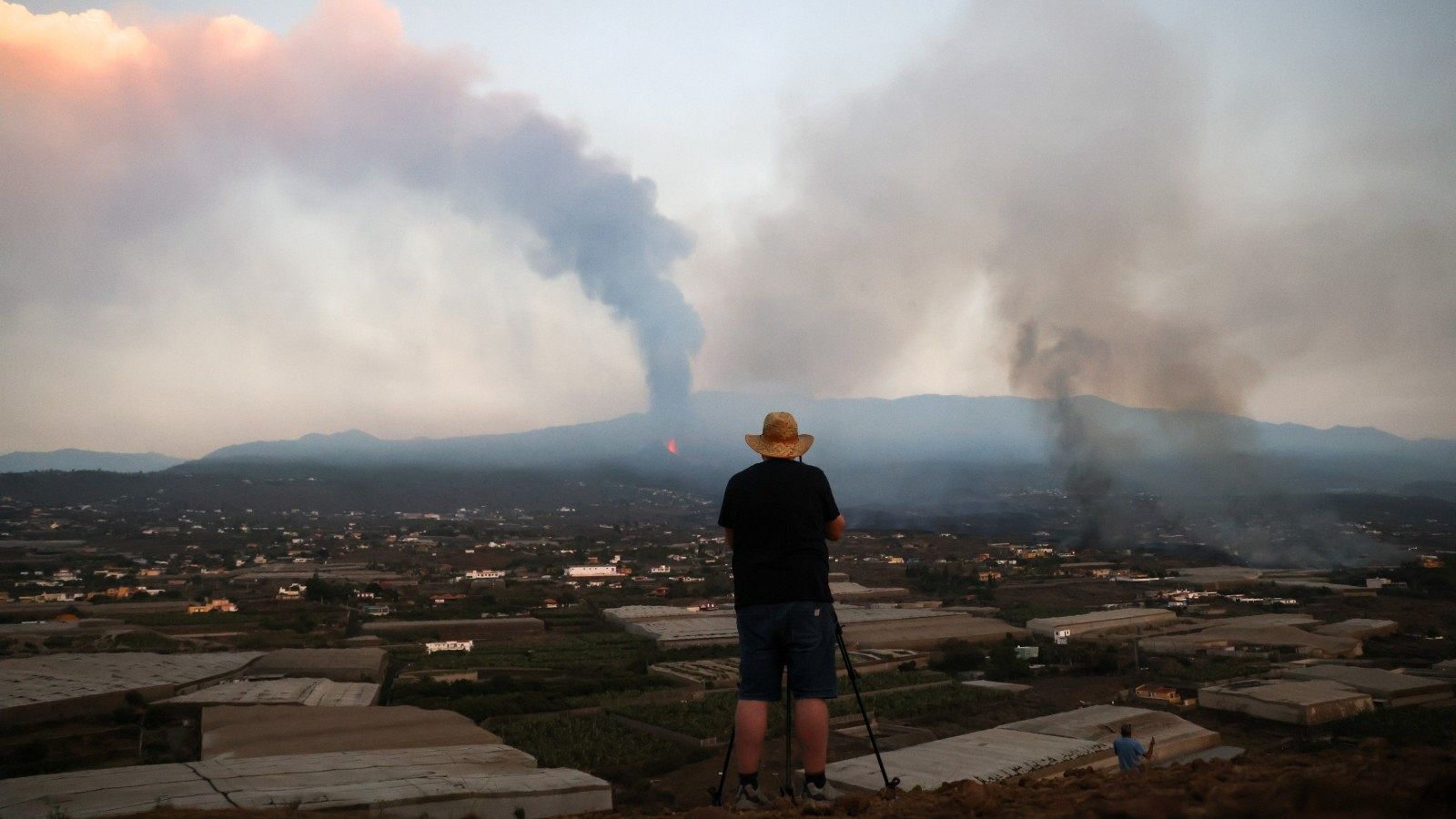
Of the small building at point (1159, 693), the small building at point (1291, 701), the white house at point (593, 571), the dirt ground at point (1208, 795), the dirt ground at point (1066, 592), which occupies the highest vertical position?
the dirt ground at point (1208, 795)

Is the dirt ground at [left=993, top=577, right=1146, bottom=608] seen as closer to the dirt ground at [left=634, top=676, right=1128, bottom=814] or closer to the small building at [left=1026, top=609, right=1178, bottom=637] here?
the small building at [left=1026, top=609, right=1178, bottom=637]

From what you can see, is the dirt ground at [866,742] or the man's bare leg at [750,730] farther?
the dirt ground at [866,742]

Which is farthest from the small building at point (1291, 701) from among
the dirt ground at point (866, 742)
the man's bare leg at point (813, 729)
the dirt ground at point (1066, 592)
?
the dirt ground at point (1066, 592)

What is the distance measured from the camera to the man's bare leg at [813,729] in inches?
167

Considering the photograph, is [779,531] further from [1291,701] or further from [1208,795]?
[1291,701]

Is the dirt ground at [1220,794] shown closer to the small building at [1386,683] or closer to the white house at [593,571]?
the small building at [1386,683]

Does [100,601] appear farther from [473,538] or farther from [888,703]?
[473,538]

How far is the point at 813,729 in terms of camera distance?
13.9 feet

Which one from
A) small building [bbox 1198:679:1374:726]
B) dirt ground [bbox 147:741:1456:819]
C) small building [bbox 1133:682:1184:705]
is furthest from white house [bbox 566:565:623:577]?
dirt ground [bbox 147:741:1456:819]

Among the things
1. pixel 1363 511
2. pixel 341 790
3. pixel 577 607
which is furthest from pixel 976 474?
pixel 341 790

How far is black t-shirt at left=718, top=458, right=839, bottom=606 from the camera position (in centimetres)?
438

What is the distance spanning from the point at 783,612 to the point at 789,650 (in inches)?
6.7

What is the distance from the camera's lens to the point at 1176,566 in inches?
2633

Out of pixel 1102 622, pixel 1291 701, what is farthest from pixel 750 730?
pixel 1102 622
